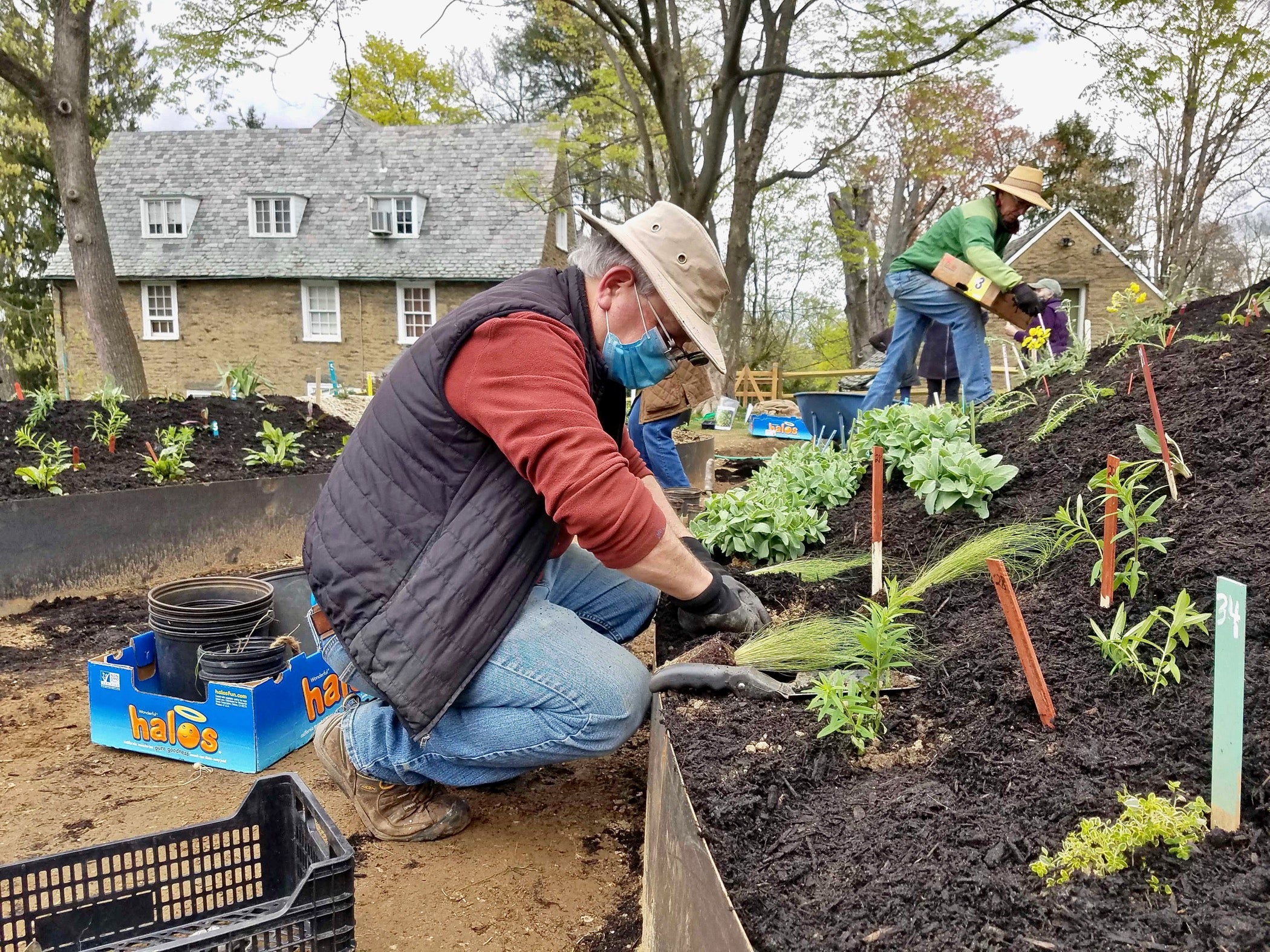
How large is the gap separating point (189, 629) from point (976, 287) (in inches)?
190

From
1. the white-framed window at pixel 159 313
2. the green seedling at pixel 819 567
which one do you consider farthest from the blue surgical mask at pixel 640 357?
the white-framed window at pixel 159 313

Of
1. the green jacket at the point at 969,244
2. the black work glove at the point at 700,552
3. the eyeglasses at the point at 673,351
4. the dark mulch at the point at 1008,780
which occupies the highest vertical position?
the green jacket at the point at 969,244

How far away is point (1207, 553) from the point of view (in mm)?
2027

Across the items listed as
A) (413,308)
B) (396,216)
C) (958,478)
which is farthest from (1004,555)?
(396,216)

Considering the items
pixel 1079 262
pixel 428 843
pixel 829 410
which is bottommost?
pixel 428 843

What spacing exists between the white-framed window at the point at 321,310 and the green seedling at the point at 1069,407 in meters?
21.3

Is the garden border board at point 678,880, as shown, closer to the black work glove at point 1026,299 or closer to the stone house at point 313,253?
the black work glove at point 1026,299

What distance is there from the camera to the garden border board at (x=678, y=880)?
4.30 ft

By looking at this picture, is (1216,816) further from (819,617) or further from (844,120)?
(844,120)

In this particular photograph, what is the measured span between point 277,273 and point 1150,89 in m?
19.3

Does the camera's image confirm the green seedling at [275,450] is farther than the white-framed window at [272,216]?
No

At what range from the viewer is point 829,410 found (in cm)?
654

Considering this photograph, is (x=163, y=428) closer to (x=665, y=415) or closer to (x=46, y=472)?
(x=46, y=472)

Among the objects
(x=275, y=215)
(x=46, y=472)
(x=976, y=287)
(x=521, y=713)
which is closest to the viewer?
(x=521, y=713)
